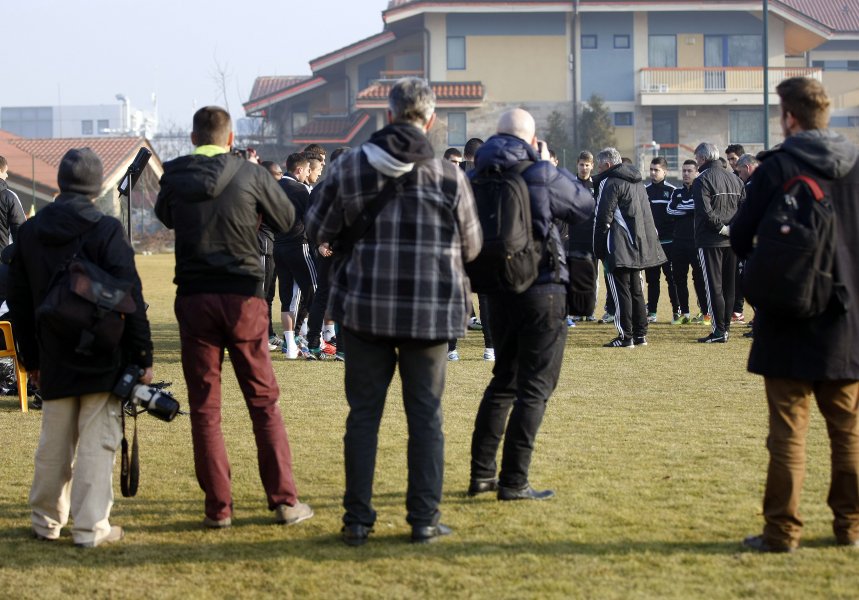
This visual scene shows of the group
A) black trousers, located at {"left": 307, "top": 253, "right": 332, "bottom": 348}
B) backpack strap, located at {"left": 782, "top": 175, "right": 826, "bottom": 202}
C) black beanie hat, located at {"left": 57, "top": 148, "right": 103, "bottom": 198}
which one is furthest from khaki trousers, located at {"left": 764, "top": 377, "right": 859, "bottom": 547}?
black trousers, located at {"left": 307, "top": 253, "right": 332, "bottom": 348}

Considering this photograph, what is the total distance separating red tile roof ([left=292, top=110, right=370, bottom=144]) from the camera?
5175cm

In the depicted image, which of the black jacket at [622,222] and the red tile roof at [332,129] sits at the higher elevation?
the red tile roof at [332,129]

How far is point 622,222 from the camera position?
13.3 metres

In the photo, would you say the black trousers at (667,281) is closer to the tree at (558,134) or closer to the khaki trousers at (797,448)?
the khaki trousers at (797,448)

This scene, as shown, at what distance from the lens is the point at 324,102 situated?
56969mm

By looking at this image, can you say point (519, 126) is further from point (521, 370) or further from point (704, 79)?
point (704, 79)

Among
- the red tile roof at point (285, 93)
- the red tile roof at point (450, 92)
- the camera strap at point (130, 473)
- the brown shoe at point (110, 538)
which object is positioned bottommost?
the brown shoe at point (110, 538)

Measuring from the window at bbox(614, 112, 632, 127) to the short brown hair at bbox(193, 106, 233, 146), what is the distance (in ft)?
156

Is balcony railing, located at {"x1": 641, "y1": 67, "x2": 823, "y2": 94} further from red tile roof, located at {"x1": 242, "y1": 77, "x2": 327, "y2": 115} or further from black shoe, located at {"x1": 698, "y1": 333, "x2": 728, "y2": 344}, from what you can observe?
black shoe, located at {"x1": 698, "y1": 333, "x2": 728, "y2": 344}

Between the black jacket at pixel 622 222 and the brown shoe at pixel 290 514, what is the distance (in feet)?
25.7

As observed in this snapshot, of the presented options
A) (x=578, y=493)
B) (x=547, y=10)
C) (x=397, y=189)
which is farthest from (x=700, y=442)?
(x=547, y=10)

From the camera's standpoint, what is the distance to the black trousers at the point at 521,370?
613cm

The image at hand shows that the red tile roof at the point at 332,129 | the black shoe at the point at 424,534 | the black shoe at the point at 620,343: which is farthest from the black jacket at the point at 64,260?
the red tile roof at the point at 332,129

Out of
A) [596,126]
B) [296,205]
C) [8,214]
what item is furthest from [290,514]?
[596,126]
